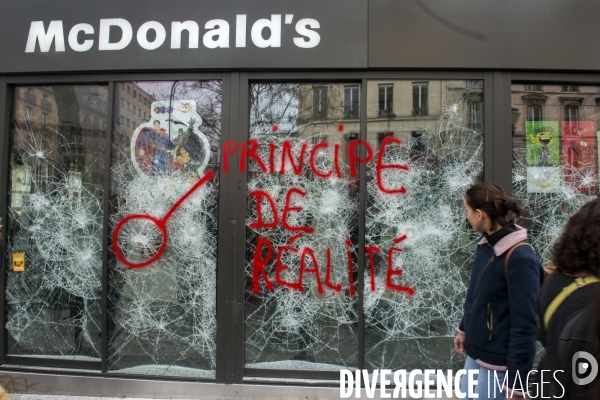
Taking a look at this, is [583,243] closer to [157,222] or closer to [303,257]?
[303,257]

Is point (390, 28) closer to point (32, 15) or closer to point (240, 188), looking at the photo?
point (240, 188)

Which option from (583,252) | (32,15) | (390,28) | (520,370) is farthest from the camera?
(32,15)

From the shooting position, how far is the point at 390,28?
386 centimetres

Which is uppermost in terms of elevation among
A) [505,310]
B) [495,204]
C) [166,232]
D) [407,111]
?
[407,111]

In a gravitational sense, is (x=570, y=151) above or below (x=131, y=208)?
above

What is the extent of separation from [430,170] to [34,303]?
13.4ft

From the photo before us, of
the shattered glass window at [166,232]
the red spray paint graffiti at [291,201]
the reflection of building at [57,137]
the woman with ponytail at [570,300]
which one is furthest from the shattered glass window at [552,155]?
the reflection of building at [57,137]

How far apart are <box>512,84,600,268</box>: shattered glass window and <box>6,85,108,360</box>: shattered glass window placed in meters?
4.03

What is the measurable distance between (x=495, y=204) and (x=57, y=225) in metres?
3.97

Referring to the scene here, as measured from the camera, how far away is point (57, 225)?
423 centimetres

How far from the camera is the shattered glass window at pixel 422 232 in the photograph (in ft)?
12.9

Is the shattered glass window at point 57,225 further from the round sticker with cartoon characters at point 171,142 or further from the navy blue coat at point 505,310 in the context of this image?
the navy blue coat at point 505,310

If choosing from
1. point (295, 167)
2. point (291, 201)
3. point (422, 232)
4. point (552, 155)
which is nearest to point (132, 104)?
point (295, 167)

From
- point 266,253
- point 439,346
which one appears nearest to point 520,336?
point 439,346
